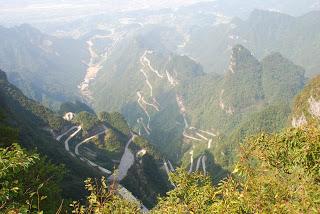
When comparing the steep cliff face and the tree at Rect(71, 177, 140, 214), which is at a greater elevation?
the tree at Rect(71, 177, 140, 214)

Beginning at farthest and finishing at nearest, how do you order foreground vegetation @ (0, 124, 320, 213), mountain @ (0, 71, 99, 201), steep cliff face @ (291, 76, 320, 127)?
1. steep cliff face @ (291, 76, 320, 127)
2. mountain @ (0, 71, 99, 201)
3. foreground vegetation @ (0, 124, 320, 213)

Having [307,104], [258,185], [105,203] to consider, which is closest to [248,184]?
[258,185]

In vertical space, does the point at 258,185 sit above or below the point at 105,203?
above

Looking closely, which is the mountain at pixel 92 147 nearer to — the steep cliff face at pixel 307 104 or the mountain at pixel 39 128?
the mountain at pixel 39 128

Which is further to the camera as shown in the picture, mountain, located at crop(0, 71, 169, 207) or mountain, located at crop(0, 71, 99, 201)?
mountain, located at crop(0, 71, 169, 207)

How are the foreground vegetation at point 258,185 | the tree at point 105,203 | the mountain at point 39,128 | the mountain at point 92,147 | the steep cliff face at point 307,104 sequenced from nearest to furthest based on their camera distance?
1. the foreground vegetation at point 258,185
2. the tree at point 105,203
3. the mountain at point 39,128
4. the mountain at point 92,147
5. the steep cliff face at point 307,104

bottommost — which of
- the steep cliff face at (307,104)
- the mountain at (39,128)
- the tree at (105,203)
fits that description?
the steep cliff face at (307,104)

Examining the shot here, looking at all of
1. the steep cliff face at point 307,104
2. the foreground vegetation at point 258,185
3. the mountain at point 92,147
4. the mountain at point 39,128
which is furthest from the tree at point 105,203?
the steep cliff face at point 307,104

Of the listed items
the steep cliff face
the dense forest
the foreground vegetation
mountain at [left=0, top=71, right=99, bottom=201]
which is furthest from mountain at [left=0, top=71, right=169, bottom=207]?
the foreground vegetation

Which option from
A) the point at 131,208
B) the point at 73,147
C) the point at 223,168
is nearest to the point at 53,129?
the point at 73,147

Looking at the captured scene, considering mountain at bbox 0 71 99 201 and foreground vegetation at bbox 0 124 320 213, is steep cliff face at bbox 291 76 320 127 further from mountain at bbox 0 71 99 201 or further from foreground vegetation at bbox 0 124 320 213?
foreground vegetation at bbox 0 124 320 213

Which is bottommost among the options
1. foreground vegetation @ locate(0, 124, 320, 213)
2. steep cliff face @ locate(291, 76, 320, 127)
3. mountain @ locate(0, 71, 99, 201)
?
steep cliff face @ locate(291, 76, 320, 127)

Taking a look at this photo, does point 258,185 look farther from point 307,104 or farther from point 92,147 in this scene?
point 307,104
